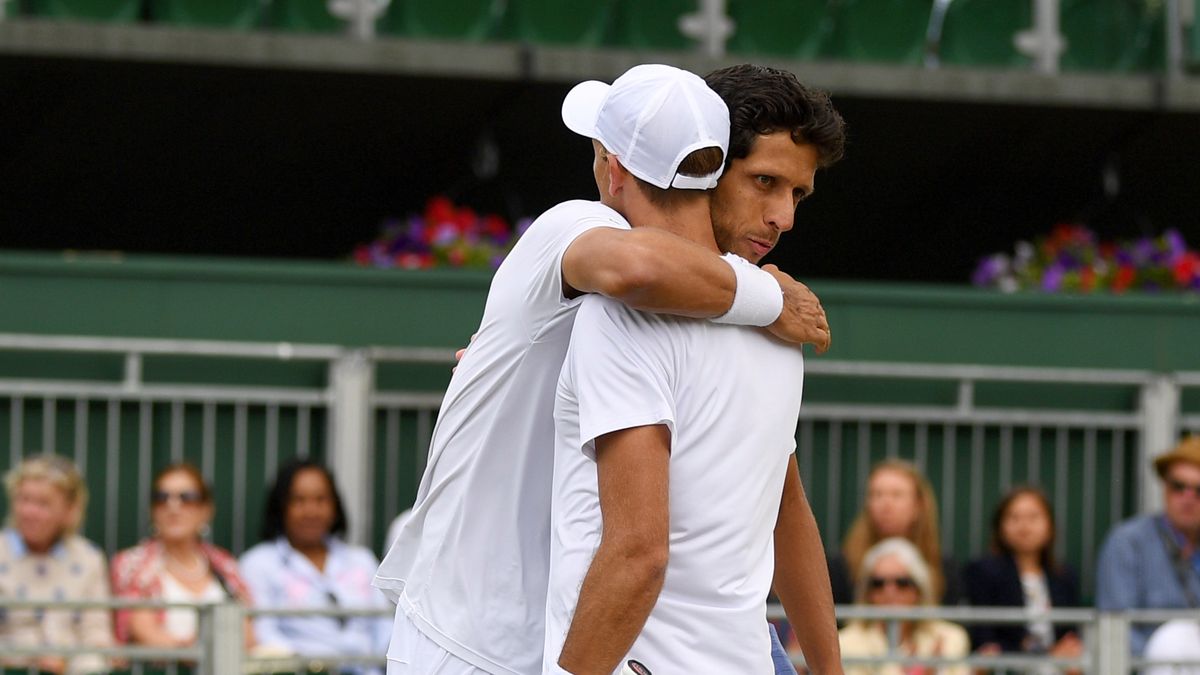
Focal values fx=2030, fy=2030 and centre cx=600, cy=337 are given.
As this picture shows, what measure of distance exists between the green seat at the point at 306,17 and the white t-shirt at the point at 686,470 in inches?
334

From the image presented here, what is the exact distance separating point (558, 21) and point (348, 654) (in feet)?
17.1

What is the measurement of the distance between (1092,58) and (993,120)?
79 centimetres

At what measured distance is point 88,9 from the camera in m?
11.0

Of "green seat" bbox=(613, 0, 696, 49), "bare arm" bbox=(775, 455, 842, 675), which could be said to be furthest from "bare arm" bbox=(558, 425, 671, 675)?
"green seat" bbox=(613, 0, 696, 49)

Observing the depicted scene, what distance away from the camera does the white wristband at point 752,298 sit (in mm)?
3020

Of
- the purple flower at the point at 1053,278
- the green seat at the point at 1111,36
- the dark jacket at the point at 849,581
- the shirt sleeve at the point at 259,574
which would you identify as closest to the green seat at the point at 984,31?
the green seat at the point at 1111,36

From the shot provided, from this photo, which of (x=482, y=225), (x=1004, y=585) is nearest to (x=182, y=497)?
(x=482, y=225)

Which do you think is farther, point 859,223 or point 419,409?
point 859,223

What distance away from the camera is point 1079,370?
9.57 m

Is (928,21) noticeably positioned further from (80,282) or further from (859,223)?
(80,282)

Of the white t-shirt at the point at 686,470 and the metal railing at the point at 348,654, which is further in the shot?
the metal railing at the point at 348,654

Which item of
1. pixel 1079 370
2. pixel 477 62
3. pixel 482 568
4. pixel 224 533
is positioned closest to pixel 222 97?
pixel 477 62

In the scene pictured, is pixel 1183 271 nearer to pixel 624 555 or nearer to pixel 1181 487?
pixel 1181 487

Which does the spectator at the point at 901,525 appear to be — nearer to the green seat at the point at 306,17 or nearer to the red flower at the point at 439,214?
the red flower at the point at 439,214
